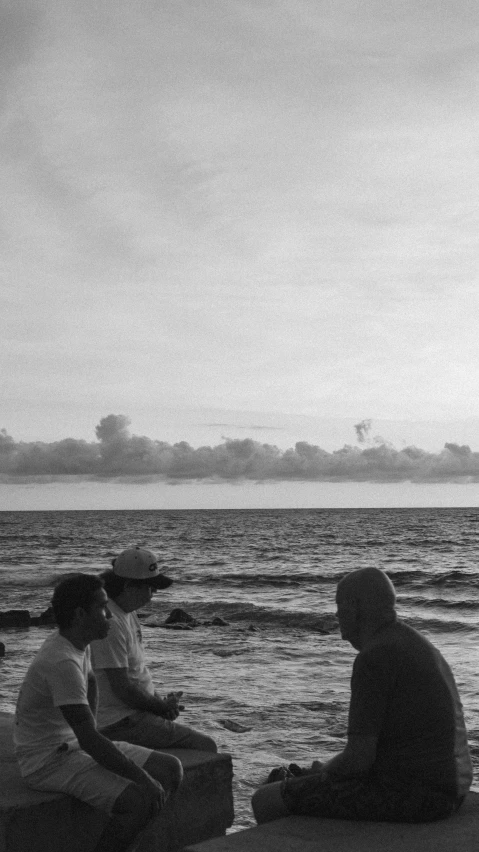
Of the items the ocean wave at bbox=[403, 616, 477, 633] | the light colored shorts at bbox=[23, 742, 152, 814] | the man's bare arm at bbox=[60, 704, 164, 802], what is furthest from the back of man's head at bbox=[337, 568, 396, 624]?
the ocean wave at bbox=[403, 616, 477, 633]

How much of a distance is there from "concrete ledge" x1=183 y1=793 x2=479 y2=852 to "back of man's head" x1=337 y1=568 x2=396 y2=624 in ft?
3.33

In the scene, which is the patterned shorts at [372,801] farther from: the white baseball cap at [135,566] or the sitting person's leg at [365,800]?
the white baseball cap at [135,566]

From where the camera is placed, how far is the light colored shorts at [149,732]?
208 inches

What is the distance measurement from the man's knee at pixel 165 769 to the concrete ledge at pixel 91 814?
13.0 inches

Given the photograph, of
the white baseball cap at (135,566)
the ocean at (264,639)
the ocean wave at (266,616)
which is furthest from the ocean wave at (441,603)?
the white baseball cap at (135,566)

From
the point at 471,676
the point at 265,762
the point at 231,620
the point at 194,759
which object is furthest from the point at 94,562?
the point at 194,759

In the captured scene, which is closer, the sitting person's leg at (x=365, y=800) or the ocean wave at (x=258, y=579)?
the sitting person's leg at (x=365, y=800)

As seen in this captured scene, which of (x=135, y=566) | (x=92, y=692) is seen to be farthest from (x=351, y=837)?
(x=135, y=566)

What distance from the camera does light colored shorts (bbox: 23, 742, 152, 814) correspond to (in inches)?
167

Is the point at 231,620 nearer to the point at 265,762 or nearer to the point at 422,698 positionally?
the point at 265,762

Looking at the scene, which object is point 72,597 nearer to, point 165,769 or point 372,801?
point 165,769

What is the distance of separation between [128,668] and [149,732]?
18.4 inches

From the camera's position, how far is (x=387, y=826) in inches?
164

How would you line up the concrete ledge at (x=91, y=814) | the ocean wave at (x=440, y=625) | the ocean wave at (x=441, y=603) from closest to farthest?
the concrete ledge at (x=91, y=814) → the ocean wave at (x=440, y=625) → the ocean wave at (x=441, y=603)
